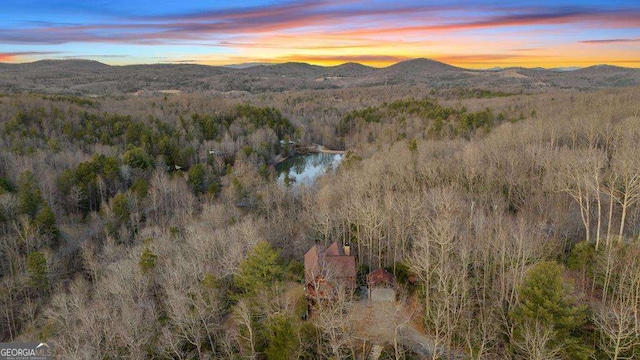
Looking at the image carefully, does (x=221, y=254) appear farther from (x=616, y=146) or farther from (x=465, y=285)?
(x=616, y=146)

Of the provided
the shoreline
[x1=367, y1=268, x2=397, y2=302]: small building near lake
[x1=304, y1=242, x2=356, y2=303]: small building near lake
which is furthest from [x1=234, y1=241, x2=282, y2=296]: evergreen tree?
the shoreline

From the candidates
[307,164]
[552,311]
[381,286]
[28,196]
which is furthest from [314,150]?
A: [552,311]

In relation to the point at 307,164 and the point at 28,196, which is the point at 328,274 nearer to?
the point at 28,196

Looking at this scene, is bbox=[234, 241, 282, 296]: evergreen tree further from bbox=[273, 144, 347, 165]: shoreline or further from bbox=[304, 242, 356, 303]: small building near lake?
bbox=[273, 144, 347, 165]: shoreline

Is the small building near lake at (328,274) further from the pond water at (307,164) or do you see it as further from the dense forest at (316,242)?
the pond water at (307,164)

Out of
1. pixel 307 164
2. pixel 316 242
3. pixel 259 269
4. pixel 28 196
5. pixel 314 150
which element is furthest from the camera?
pixel 314 150

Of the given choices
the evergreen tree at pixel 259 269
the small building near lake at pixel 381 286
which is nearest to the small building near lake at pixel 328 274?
the small building near lake at pixel 381 286

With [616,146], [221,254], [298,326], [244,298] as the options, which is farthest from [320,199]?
[616,146]
